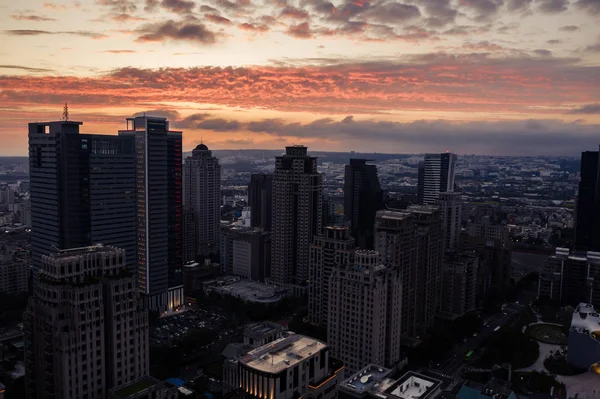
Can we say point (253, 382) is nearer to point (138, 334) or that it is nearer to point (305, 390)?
point (305, 390)

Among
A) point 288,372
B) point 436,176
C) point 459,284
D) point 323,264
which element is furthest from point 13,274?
point 436,176

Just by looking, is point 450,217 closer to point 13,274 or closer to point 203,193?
point 203,193

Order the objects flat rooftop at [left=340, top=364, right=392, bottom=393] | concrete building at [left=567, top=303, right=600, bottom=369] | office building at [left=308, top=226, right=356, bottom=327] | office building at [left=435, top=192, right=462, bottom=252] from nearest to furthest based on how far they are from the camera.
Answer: flat rooftop at [left=340, top=364, right=392, bottom=393] → concrete building at [left=567, top=303, right=600, bottom=369] → office building at [left=308, top=226, right=356, bottom=327] → office building at [left=435, top=192, right=462, bottom=252]

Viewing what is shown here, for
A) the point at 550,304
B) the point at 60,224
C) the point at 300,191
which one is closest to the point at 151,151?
the point at 60,224

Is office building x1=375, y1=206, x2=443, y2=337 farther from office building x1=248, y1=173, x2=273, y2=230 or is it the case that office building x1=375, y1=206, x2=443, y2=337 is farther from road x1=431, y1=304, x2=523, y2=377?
office building x1=248, y1=173, x2=273, y2=230

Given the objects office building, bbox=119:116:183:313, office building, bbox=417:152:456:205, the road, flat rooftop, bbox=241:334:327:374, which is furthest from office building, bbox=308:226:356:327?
office building, bbox=417:152:456:205

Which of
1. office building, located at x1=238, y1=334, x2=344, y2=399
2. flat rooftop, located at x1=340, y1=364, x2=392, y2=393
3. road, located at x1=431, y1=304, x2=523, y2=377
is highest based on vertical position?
office building, located at x1=238, y1=334, x2=344, y2=399

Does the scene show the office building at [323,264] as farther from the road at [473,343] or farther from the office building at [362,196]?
the office building at [362,196]
